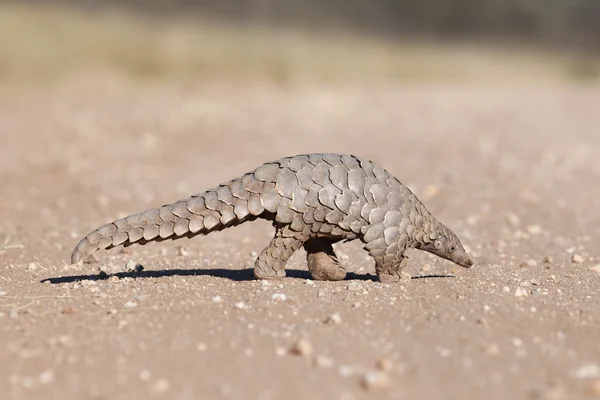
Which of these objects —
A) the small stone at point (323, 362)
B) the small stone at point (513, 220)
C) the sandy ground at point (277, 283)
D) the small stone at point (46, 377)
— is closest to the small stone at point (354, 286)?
the sandy ground at point (277, 283)

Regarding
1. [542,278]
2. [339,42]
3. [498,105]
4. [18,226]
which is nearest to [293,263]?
[542,278]

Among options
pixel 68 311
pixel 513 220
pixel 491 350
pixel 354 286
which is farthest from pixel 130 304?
pixel 513 220

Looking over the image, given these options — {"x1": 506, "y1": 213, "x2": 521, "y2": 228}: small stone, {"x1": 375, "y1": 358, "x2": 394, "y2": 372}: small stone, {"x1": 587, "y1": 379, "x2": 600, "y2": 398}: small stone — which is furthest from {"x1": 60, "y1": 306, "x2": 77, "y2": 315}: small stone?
{"x1": 506, "y1": 213, "x2": 521, "y2": 228}: small stone

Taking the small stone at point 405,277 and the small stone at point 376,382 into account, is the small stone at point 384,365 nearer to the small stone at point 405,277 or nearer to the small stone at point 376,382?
the small stone at point 376,382

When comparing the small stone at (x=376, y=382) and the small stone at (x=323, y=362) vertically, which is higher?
the small stone at (x=376, y=382)

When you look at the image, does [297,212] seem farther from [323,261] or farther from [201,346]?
[201,346]

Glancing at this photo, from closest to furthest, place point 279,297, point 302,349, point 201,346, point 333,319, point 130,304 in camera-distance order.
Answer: point 302,349 → point 201,346 → point 333,319 → point 130,304 → point 279,297

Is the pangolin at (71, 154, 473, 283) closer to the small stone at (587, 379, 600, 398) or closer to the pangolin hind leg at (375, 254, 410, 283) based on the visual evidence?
the pangolin hind leg at (375, 254, 410, 283)
